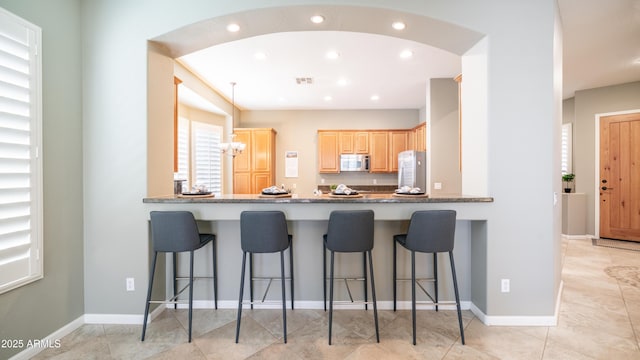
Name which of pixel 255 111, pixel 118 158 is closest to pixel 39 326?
pixel 118 158

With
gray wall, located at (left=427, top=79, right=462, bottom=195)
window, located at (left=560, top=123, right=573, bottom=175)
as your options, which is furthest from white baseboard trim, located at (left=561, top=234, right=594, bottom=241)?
gray wall, located at (left=427, top=79, right=462, bottom=195)

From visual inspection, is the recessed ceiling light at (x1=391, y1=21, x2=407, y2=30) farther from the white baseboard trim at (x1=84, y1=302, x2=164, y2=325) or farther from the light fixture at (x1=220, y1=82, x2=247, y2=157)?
the white baseboard trim at (x1=84, y1=302, x2=164, y2=325)

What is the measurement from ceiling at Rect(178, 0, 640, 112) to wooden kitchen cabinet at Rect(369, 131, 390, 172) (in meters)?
0.85

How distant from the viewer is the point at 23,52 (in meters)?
1.86

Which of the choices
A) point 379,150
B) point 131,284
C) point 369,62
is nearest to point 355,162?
point 379,150

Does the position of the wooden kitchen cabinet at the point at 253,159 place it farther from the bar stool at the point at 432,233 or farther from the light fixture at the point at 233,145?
the bar stool at the point at 432,233

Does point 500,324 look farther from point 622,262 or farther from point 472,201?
point 622,262

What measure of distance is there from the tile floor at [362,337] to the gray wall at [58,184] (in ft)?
0.94

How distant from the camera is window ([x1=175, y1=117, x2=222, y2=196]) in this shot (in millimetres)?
5262

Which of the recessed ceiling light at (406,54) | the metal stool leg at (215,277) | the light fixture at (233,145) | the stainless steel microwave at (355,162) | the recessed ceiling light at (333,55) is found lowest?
the metal stool leg at (215,277)

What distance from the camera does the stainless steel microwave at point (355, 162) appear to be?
6.32 meters

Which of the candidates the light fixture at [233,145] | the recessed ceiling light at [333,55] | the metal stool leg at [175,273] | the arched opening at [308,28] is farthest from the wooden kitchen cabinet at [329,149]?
the metal stool leg at [175,273]

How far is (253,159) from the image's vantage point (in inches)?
243

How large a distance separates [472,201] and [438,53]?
2.33 metres
